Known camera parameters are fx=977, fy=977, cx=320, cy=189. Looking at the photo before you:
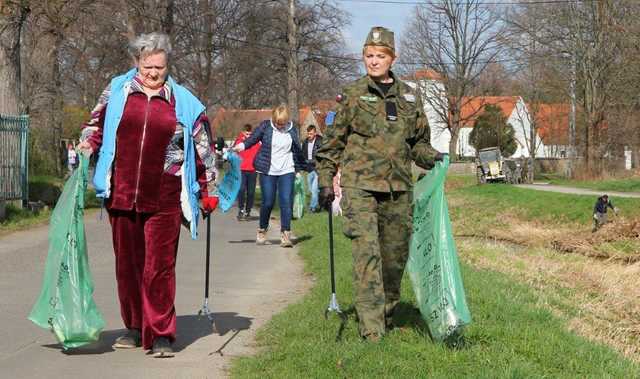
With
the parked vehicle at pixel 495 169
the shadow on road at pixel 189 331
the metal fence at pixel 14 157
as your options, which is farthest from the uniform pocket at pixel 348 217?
the parked vehicle at pixel 495 169

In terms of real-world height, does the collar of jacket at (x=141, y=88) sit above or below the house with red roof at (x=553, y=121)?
below

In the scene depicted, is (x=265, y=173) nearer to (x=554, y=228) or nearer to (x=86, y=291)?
(x=86, y=291)

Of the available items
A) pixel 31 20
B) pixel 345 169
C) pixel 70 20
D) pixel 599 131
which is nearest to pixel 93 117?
pixel 345 169

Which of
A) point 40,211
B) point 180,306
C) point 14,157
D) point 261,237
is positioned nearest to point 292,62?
point 40,211

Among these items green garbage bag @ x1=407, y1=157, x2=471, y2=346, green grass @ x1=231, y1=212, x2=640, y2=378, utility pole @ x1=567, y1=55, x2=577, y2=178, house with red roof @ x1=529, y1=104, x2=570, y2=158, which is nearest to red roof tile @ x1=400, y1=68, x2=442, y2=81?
house with red roof @ x1=529, y1=104, x2=570, y2=158

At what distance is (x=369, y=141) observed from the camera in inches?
247

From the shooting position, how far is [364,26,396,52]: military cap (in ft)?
20.7

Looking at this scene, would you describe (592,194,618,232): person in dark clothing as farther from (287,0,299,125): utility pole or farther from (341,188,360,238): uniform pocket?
(287,0,299,125): utility pole

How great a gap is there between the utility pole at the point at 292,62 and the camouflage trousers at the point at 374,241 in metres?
40.5

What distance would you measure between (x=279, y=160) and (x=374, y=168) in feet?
23.4

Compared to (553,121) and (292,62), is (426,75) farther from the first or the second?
(292,62)

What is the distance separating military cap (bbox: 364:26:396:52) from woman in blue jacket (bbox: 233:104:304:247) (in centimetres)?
687

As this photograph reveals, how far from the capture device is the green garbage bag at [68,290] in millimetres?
6191

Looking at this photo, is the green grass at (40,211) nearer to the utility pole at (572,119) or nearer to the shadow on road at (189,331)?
the shadow on road at (189,331)
